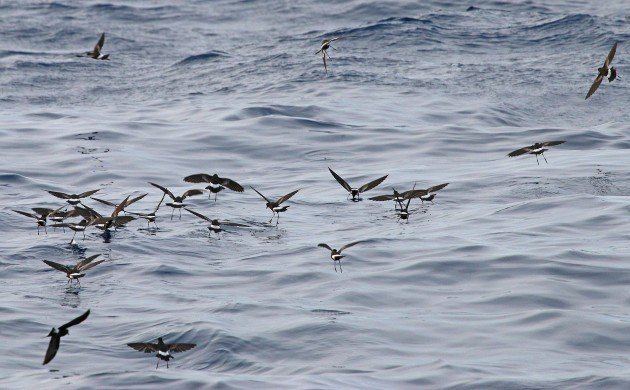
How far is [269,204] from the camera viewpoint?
43.0ft

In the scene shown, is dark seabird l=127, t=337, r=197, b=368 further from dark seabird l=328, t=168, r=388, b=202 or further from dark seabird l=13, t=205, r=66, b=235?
dark seabird l=13, t=205, r=66, b=235

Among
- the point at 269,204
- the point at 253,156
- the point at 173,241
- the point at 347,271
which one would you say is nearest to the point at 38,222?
the point at 173,241

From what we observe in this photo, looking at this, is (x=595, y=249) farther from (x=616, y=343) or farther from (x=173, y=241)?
(x=173, y=241)

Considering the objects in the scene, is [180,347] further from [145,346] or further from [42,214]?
[42,214]

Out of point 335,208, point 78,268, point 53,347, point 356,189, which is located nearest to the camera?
point 53,347

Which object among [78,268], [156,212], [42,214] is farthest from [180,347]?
[156,212]

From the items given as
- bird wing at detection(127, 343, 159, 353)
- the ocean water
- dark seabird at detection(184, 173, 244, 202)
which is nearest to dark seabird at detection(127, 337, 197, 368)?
bird wing at detection(127, 343, 159, 353)

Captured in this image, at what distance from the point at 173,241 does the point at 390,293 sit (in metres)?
3.16

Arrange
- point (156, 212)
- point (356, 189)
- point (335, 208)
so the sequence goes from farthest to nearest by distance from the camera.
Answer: point (335, 208) → point (156, 212) → point (356, 189)

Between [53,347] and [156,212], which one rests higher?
[156,212]

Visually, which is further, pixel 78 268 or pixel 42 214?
pixel 42 214

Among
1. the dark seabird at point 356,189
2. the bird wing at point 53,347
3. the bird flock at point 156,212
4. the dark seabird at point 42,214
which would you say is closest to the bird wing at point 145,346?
the bird wing at point 53,347

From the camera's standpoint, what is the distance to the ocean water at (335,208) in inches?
355

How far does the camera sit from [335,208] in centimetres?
1484
